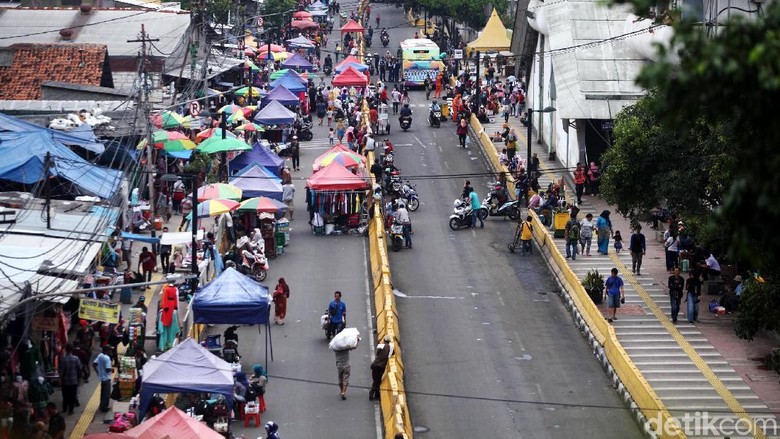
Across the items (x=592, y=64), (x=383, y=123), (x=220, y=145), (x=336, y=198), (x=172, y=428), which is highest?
(x=592, y=64)

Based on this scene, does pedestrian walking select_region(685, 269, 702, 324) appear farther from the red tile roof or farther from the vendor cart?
the vendor cart

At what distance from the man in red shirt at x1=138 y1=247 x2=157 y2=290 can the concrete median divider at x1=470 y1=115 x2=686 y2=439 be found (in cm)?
1129

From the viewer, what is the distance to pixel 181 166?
48.9m

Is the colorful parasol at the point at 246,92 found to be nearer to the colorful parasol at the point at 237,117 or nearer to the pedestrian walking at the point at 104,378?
the colorful parasol at the point at 237,117

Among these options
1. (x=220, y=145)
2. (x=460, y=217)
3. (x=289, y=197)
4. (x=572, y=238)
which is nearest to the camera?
(x=572, y=238)

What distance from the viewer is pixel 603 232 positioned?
135 feet

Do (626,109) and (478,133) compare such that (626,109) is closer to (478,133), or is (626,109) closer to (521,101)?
(478,133)

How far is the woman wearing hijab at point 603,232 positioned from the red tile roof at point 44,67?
70.7 ft

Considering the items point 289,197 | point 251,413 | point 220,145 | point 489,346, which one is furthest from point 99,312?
point 220,145

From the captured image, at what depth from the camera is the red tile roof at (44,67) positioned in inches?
2030

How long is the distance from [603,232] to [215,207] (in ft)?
37.3

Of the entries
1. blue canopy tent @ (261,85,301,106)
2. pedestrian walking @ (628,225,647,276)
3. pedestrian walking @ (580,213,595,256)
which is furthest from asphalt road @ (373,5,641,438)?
blue canopy tent @ (261,85,301,106)

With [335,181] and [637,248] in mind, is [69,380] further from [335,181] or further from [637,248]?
[335,181]

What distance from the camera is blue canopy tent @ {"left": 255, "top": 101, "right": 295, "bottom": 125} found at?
57062 mm
